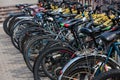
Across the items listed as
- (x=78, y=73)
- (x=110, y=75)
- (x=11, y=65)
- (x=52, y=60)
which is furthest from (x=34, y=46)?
(x=110, y=75)

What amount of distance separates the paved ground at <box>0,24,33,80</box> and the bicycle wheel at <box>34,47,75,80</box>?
0.76m

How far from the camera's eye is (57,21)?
20.7 ft

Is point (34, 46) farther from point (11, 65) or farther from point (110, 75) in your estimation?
point (110, 75)

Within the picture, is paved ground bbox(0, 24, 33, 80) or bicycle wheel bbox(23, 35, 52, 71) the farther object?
paved ground bbox(0, 24, 33, 80)

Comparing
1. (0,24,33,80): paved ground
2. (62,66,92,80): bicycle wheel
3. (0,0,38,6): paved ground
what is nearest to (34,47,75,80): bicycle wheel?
(62,66,92,80): bicycle wheel

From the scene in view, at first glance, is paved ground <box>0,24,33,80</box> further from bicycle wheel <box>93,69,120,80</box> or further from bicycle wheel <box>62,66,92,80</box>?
bicycle wheel <box>93,69,120,80</box>

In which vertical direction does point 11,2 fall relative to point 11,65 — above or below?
below

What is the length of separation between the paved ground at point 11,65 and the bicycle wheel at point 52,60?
764 mm

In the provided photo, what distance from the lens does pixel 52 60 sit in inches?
202

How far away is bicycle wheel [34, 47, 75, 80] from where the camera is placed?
482 cm

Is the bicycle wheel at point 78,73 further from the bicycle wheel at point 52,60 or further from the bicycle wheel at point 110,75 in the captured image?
the bicycle wheel at point 110,75

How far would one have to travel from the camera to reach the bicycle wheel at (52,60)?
482 centimetres

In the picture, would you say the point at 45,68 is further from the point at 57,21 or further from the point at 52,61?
the point at 57,21

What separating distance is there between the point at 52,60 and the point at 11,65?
1965 mm
